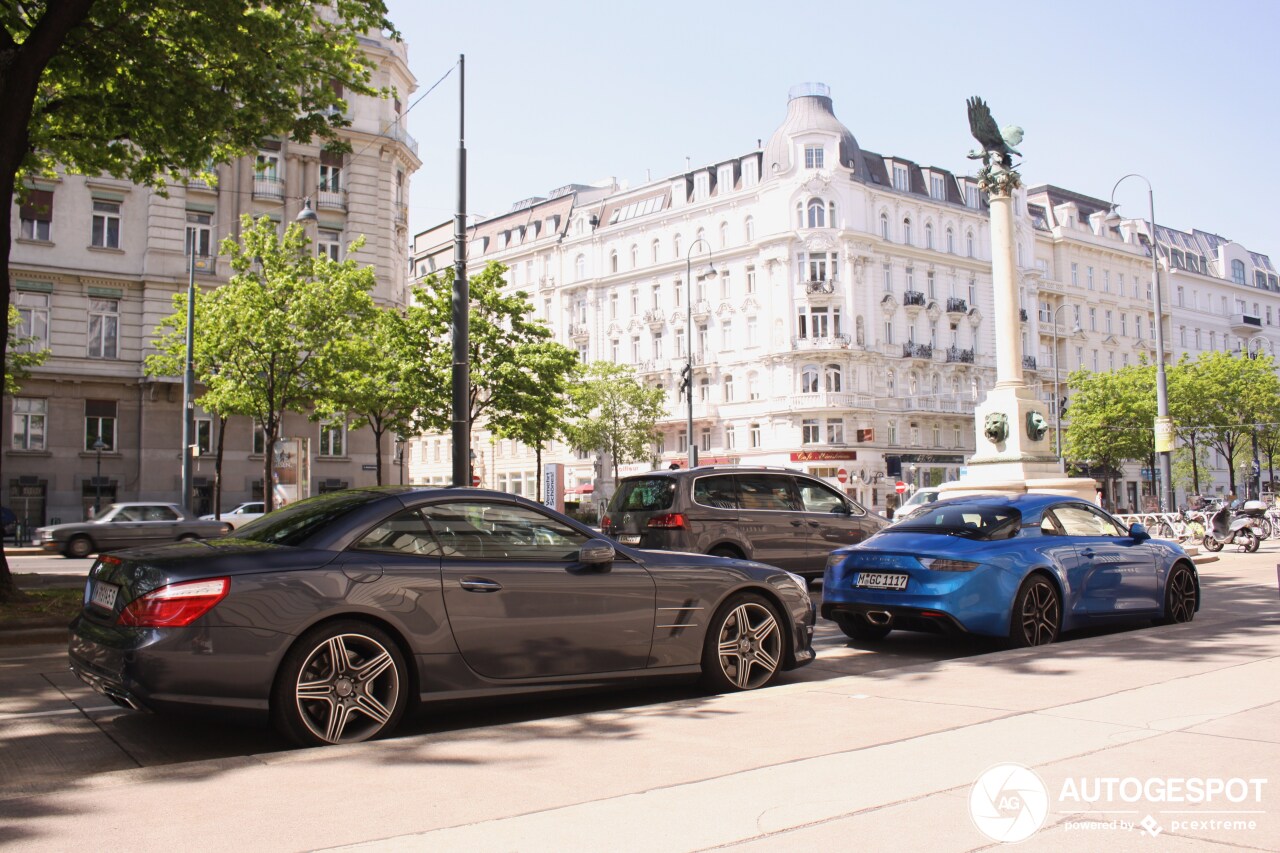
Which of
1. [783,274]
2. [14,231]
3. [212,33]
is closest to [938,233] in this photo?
[783,274]

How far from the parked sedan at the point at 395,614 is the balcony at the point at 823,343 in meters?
52.9

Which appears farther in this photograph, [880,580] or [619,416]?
[619,416]

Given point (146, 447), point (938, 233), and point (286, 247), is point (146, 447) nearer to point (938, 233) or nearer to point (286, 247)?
point (286, 247)

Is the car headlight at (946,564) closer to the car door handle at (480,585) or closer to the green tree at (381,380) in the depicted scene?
the car door handle at (480,585)

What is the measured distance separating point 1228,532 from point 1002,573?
18.3 m

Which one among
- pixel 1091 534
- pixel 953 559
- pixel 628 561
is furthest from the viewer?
pixel 1091 534

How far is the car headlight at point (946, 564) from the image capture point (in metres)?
8.41

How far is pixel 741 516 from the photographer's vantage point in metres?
13.1

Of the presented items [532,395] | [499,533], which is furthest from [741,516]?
[532,395]

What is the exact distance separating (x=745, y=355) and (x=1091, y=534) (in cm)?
5260

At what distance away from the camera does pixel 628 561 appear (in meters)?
6.54

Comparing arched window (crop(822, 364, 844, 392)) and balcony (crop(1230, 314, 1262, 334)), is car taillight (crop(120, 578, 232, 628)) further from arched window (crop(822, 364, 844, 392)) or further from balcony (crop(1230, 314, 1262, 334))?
balcony (crop(1230, 314, 1262, 334))

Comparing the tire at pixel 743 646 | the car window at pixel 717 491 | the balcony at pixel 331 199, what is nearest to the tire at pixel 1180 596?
the car window at pixel 717 491

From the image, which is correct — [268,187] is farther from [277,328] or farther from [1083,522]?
[1083,522]
